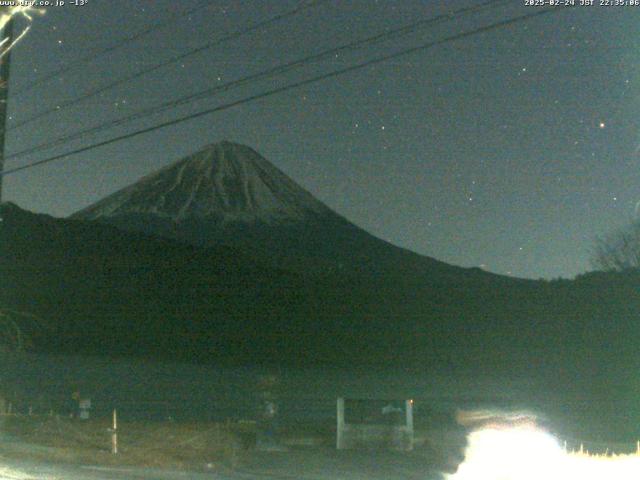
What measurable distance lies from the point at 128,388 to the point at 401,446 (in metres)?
19.4

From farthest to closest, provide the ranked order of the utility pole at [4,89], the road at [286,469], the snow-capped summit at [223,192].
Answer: the snow-capped summit at [223,192], the utility pole at [4,89], the road at [286,469]

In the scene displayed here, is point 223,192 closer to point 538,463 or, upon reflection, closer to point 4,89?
point 4,89

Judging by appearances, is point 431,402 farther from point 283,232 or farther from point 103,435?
point 283,232

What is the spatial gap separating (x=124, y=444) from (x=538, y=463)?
9377 mm

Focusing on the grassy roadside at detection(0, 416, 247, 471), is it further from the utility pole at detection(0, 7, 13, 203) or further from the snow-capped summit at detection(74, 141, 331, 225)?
the snow-capped summit at detection(74, 141, 331, 225)

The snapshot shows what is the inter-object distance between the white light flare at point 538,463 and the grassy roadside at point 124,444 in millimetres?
5028

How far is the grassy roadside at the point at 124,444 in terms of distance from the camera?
49.3 ft

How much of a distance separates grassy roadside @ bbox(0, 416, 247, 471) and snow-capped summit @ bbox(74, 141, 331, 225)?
4377 inches

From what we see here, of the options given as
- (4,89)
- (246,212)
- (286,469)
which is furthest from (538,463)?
(246,212)

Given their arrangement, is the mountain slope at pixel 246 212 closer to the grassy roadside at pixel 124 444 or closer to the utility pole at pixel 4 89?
the grassy roadside at pixel 124 444

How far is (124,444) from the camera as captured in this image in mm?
17453

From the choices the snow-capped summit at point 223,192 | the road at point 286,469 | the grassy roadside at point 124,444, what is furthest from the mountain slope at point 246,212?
the road at point 286,469

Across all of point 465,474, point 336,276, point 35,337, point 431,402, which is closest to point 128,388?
point 35,337

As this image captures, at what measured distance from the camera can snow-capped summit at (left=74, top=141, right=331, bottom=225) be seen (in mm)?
137500
